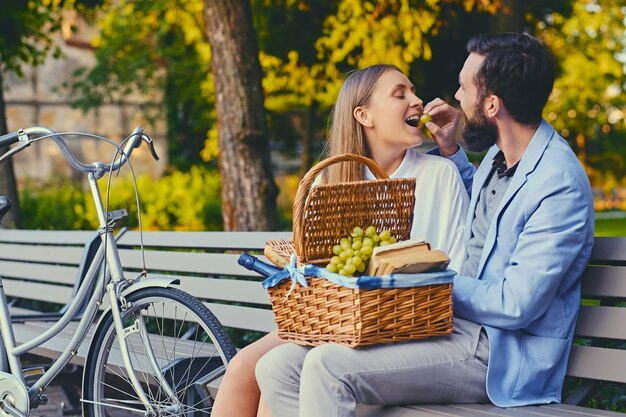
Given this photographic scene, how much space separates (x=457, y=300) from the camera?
126 inches

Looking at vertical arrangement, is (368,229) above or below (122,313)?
above

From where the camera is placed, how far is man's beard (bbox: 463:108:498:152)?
11.0 ft

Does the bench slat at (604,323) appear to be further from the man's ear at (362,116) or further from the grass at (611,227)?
the grass at (611,227)

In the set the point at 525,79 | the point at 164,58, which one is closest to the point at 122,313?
the point at 525,79

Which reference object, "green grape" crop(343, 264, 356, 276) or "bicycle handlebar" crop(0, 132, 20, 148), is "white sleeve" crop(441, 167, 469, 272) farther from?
"bicycle handlebar" crop(0, 132, 20, 148)

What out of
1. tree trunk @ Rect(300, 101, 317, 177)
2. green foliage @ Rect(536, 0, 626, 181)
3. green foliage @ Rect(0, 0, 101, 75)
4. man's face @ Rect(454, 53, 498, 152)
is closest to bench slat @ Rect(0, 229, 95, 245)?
man's face @ Rect(454, 53, 498, 152)

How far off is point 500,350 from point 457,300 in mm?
205

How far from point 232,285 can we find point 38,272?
7.35 ft

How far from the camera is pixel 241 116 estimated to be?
7465 millimetres

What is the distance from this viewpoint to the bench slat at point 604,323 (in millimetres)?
3445

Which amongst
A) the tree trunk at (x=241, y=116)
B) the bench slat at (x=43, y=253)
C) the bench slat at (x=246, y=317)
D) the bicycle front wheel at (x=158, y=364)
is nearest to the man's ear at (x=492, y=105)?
the bicycle front wheel at (x=158, y=364)

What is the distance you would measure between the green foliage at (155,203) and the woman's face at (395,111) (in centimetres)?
1267

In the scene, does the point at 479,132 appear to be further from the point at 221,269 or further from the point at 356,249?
the point at 221,269

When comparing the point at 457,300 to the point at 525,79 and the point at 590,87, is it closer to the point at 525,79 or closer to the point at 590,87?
the point at 525,79
